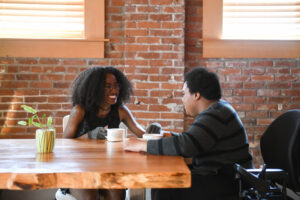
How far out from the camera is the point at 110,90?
2.50 metres

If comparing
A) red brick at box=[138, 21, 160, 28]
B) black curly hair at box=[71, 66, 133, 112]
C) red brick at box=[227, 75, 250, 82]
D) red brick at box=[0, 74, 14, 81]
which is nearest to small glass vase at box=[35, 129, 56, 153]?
black curly hair at box=[71, 66, 133, 112]

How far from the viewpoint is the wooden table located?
1168 millimetres

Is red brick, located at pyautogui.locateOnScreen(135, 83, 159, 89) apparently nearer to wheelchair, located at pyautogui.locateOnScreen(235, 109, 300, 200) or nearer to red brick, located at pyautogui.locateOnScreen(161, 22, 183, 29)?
red brick, located at pyautogui.locateOnScreen(161, 22, 183, 29)

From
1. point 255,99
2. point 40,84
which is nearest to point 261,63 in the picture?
point 255,99

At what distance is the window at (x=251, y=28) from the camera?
332cm

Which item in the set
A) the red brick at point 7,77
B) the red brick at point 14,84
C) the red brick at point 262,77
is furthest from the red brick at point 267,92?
the red brick at point 7,77

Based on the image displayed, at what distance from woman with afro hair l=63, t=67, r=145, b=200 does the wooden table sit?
0.76 meters

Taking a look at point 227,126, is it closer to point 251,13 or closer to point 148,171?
point 148,171

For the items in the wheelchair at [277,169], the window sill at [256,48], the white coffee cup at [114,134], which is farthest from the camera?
the window sill at [256,48]

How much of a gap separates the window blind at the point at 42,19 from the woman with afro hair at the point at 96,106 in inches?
39.4

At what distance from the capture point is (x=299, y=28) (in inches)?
132

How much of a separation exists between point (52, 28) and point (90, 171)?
8.48ft

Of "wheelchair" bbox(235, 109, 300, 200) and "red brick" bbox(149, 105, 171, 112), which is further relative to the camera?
"red brick" bbox(149, 105, 171, 112)

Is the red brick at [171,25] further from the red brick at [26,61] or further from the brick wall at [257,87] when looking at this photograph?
the red brick at [26,61]
